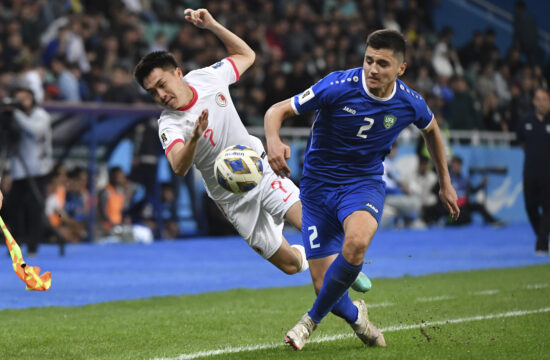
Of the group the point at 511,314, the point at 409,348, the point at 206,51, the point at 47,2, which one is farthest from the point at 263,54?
the point at 409,348

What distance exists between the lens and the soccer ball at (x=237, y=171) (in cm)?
697

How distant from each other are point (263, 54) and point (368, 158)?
15773 mm

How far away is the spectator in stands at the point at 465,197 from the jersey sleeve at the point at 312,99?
15.9 meters

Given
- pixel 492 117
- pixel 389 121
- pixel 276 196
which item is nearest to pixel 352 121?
pixel 389 121

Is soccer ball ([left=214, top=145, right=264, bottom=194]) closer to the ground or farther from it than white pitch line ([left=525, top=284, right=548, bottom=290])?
farther from it

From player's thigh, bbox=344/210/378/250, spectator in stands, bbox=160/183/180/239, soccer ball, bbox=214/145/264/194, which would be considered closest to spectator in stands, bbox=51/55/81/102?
spectator in stands, bbox=160/183/180/239

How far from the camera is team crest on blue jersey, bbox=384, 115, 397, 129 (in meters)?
6.82

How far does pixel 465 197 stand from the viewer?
75.4ft

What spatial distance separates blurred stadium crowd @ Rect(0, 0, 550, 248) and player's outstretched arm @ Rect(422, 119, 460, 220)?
1010cm

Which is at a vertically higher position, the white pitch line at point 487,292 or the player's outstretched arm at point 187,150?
the player's outstretched arm at point 187,150

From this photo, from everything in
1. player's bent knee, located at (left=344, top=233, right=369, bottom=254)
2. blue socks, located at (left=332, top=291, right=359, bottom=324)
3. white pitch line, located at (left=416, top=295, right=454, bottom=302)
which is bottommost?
white pitch line, located at (left=416, top=295, right=454, bottom=302)

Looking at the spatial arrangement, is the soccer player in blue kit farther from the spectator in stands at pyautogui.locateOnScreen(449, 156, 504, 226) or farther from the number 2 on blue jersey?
the spectator in stands at pyautogui.locateOnScreen(449, 156, 504, 226)

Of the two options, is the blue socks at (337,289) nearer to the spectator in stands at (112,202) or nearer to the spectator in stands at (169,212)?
the spectator in stands at (112,202)

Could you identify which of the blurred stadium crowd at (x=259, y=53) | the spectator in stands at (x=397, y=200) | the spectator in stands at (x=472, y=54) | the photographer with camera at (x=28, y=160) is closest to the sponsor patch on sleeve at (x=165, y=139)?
the photographer with camera at (x=28, y=160)
